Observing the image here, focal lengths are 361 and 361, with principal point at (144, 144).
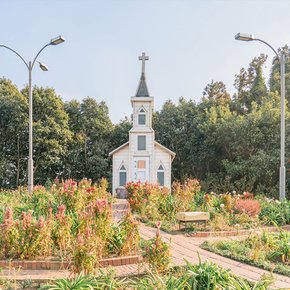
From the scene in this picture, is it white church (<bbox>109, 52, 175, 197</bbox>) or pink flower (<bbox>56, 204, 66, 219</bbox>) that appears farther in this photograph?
white church (<bbox>109, 52, 175, 197</bbox>)

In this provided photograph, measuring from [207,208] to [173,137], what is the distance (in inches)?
612

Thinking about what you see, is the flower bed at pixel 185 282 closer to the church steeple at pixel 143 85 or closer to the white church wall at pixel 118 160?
the white church wall at pixel 118 160

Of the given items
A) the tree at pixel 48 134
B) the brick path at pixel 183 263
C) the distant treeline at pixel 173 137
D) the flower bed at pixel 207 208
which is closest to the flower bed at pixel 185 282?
the brick path at pixel 183 263

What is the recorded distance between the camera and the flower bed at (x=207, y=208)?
407 inches

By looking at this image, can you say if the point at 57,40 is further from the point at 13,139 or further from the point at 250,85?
the point at 250,85

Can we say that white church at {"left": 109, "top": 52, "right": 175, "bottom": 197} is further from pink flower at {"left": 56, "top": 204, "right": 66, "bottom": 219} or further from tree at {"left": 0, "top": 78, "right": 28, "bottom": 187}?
pink flower at {"left": 56, "top": 204, "right": 66, "bottom": 219}

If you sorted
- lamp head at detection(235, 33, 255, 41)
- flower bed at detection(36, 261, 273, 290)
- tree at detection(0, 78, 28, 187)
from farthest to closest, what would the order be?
tree at detection(0, 78, 28, 187)
lamp head at detection(235, 33, 255, 41)
flower bed at detection(36, 261, 273, 290)

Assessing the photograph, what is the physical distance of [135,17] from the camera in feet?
33.6

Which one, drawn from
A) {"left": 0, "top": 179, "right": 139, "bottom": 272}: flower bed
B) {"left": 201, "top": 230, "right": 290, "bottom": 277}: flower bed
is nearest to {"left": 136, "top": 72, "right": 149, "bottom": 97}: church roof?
{"left": 201, "top": 230, "right": 290, "bottom": 277}: flower bed

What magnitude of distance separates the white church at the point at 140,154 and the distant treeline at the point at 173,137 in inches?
163

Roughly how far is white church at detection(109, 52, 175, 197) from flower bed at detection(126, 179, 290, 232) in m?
8.43

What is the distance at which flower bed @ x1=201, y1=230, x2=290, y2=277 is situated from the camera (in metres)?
6.30

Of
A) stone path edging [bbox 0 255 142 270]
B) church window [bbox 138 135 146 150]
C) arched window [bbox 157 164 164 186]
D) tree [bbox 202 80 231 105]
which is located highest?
tree [bbox 202 80 231 105]

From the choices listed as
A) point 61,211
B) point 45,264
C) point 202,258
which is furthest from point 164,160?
point 45,264
